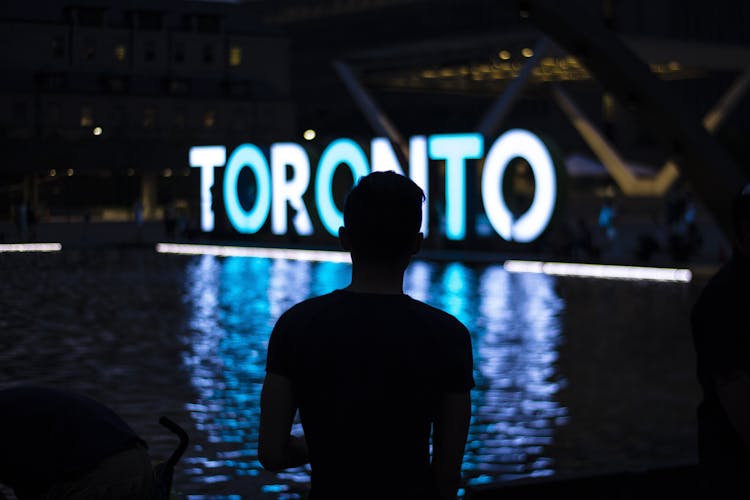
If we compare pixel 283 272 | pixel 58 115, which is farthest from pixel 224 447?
pixel 58 115

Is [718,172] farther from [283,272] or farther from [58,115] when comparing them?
[58,115]

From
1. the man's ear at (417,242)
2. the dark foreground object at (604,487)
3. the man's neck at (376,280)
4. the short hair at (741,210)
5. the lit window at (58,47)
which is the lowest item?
the dark foreground object at (604,487)

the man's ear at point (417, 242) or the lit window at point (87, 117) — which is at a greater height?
the lit window at point (87, 117)

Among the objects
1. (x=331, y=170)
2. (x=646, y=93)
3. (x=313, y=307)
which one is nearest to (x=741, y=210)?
(x=313, y=307)

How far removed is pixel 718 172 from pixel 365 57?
44.8m

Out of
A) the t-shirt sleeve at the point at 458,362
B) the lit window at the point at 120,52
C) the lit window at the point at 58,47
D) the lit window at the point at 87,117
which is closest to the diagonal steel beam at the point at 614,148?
the lit window at the point at 120,52

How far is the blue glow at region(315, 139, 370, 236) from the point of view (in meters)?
34.1

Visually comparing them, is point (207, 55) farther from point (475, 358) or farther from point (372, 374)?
point (372, 374)

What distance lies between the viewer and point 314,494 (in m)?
3.00

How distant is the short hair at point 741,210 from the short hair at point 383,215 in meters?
0.99

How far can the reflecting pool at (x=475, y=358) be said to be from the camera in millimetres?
8250

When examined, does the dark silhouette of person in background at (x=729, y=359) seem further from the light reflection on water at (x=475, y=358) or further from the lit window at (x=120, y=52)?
the lit window at (x=120, y=52)

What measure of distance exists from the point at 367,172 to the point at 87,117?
34.2m

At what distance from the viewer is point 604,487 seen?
5152mm
